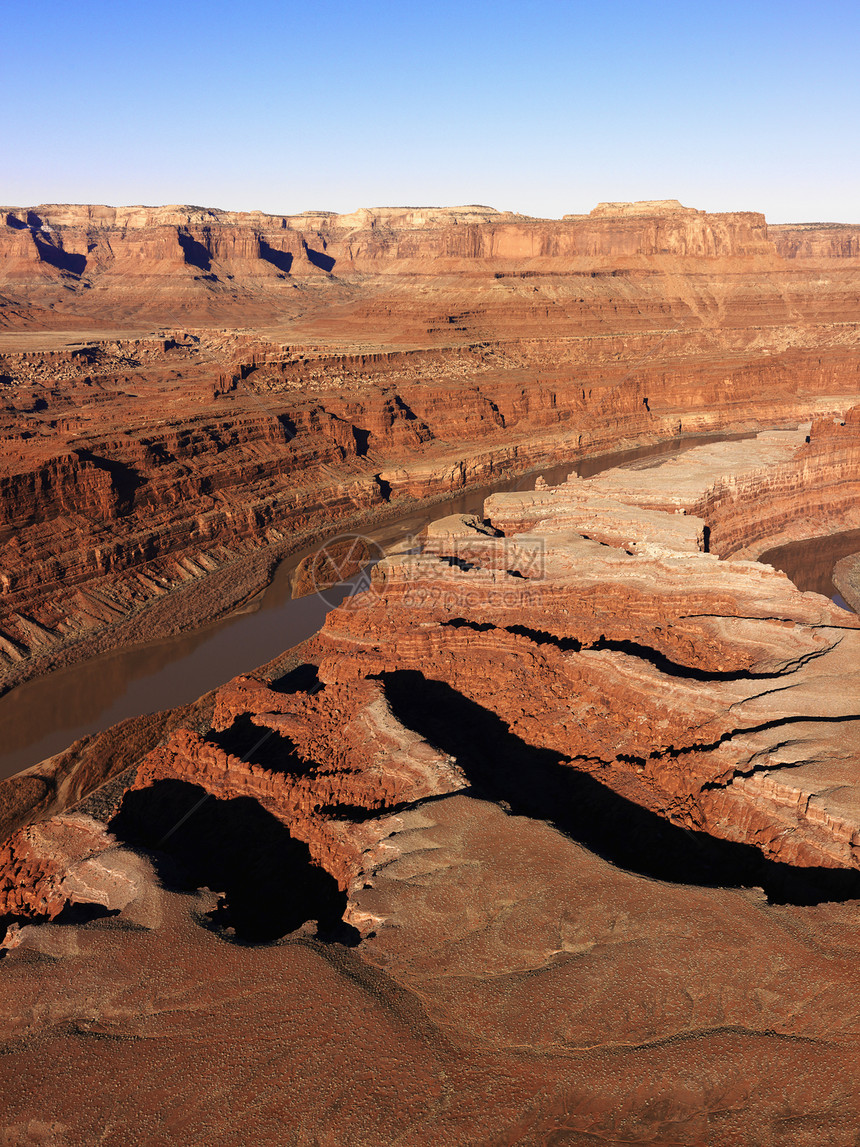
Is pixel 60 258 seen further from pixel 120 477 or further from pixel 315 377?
pixel 120 477

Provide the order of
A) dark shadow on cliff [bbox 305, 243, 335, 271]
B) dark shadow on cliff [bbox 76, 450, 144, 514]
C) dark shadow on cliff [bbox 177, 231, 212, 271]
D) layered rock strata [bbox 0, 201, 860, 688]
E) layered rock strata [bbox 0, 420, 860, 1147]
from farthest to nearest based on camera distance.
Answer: dark shadow on cliff [bbox 305, 243, 335, 271] → dark shadow on cliff [bbox 177, 231, 212, 271] → dark shadow on cliff [bbox 76, 450, 144, 514] → layered rock strata [bbox 0, 201, 860, 688] → layered rock strata [bbox 0, 420, 860, 1147]

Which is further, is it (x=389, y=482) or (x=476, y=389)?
(x=476, y=389)

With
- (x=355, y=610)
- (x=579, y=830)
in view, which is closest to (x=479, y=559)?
(x=355, y=610)

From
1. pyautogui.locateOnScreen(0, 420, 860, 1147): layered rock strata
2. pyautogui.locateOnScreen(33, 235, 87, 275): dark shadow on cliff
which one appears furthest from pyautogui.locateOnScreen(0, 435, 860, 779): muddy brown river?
pyautogui.locateOnScreen(33, 235, 87, 275): dark shadow on cliff

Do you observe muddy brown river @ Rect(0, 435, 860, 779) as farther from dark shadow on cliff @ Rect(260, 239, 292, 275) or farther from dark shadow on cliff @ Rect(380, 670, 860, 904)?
dark shadow on cliff @ Rect(260, 239, 292, 275)

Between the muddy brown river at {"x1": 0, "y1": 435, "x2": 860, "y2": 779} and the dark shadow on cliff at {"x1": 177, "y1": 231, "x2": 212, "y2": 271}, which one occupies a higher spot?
the dark shadow on cliff at {"x1": 177, "y1": 231, "x2": 212, "y2": 271}

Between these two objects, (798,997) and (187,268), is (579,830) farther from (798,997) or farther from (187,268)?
(187,268)

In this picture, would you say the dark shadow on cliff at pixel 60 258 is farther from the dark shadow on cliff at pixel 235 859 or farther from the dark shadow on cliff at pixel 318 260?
the dark shadow on cliff at pixel 235 859
